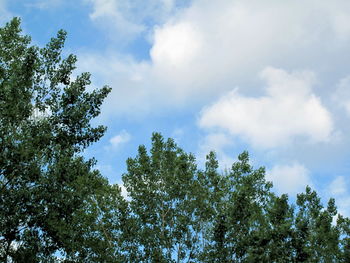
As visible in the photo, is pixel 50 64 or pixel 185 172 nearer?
pixel 50 64

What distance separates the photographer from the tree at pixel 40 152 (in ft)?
63.6

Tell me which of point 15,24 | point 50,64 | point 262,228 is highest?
point 15,24

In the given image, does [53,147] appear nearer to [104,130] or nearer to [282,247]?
[104,130]

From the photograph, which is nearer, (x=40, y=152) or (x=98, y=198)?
(x=40, y=152)

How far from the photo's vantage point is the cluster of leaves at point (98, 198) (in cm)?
1981

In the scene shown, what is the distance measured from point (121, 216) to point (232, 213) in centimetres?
683

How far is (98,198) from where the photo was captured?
27.1 m

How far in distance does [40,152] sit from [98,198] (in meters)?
8.41

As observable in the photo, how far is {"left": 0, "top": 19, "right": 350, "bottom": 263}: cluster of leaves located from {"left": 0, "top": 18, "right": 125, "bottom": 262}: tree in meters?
0.05

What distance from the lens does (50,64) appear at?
2280cm

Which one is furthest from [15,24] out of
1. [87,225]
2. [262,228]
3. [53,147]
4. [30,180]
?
[262,228]

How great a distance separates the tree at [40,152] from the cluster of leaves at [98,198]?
5cm

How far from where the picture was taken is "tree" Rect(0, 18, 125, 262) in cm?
1938

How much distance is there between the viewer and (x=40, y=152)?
766 inches
